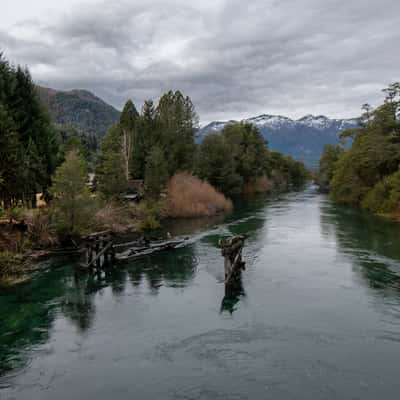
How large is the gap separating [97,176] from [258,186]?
5798 cm

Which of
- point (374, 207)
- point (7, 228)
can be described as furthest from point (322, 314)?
point (374, 207)

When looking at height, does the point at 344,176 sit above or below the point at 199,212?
above

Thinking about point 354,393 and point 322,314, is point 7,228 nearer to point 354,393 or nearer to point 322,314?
point 322,314

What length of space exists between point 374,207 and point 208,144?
30.5 metres

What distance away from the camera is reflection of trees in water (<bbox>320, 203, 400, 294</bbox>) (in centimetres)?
2151

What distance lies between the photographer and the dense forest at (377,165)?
47.6 meters

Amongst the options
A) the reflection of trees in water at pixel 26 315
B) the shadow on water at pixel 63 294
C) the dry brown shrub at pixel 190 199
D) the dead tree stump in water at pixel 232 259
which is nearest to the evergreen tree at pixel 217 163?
the dry brown shrub at pixel 190 199

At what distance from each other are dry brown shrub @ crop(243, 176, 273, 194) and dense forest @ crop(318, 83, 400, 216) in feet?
100

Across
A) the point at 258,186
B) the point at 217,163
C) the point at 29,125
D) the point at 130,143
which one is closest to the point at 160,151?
the point at 130,143

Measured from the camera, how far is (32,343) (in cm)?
1377

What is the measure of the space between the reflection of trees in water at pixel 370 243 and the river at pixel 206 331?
0.19m

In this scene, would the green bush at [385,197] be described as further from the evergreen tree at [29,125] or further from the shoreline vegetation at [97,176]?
the evergreen tree at [29,125]

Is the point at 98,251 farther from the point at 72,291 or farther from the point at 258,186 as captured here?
the point at 258,186

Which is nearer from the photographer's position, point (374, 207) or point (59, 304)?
point (59, 304)
